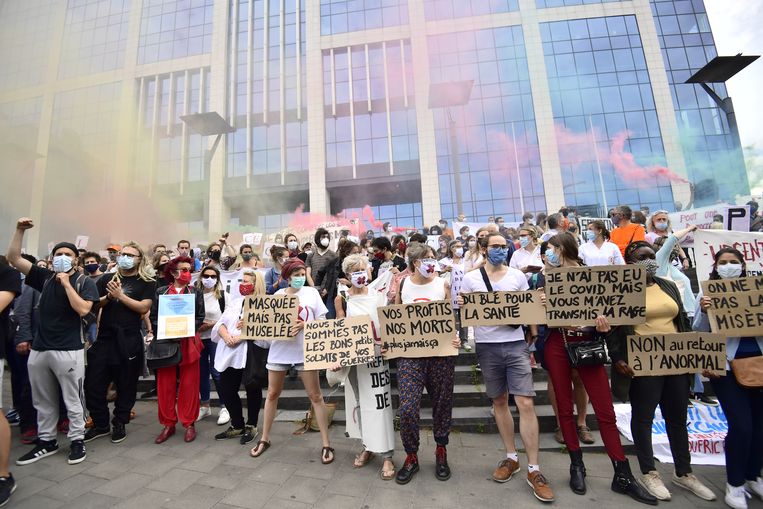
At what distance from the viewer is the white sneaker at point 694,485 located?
2.70m

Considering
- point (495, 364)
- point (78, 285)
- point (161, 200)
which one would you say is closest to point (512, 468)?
point (495, 364)

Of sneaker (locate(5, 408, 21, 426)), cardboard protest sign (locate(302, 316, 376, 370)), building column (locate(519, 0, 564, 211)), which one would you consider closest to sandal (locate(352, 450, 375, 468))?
cardboard protest sign (locate(302, 316, 376, 370))

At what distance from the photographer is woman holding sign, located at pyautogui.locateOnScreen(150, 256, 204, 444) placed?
4.10m

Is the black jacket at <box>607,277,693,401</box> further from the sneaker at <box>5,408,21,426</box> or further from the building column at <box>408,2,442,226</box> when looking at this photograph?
the building column at <box>408,2,442,226</box>

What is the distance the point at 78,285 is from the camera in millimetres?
3676

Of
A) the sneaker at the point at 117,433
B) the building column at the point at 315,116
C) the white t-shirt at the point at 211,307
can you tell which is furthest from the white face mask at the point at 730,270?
the building column at the point at 315,116

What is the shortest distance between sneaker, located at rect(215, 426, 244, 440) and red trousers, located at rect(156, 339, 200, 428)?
402 mm

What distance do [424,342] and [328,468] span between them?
1731mm

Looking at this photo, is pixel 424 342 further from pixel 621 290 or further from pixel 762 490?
pixel 762 490

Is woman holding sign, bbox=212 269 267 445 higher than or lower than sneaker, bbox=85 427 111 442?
higher

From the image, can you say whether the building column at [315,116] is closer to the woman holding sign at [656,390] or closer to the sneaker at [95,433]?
the sneaker at [95,433]

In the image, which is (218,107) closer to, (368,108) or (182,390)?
(368,108)

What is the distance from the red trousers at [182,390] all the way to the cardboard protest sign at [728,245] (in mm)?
6857

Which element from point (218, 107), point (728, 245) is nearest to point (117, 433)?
point (728, 245)
